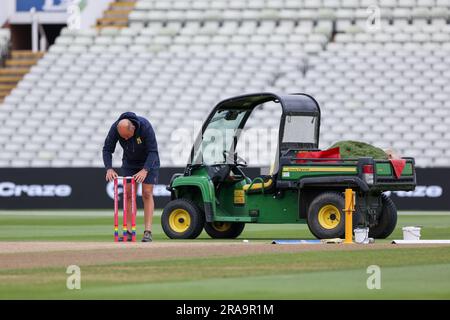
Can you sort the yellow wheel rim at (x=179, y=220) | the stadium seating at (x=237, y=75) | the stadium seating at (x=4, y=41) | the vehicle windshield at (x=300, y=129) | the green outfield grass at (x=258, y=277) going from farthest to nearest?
1. the stadium seating at (x=4, y=41)
2. the stadium seating at (x=237, y=75)
3. the yellow wheel rim at (x=179, y=220)
4. the vehicle windshield at (x=300, y=129)
5. the green outfield grass at (x=258, y=277)

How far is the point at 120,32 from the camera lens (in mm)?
41938

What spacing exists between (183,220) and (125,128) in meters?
2.19

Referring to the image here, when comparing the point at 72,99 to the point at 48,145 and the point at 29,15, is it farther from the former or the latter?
the point at 29,15

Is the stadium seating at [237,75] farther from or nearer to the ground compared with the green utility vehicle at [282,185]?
farther from the ground

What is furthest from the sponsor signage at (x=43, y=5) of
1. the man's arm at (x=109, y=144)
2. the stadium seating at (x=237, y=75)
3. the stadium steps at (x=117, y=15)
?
the man's arm at (x=109, y=144)

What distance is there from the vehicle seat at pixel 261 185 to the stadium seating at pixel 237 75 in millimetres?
14653

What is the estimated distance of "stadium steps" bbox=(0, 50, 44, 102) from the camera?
41759mm

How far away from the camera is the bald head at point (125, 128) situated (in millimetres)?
17984

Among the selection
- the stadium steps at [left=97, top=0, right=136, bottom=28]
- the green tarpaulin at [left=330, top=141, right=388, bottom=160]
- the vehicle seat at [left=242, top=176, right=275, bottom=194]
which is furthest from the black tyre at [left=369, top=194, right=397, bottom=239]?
the stadium steps at [left=97, top=0, right=136, bottom=28]

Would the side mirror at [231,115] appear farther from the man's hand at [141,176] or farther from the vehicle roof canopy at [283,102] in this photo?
the man's hand at [141,176]

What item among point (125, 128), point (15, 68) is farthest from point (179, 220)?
point (15, 68)

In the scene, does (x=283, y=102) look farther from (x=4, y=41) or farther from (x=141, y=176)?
(x=4, y=41)

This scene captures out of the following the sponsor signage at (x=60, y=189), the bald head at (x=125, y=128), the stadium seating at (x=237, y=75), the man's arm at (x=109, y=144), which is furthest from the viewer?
the stadium seating at (x=237, y=75)
